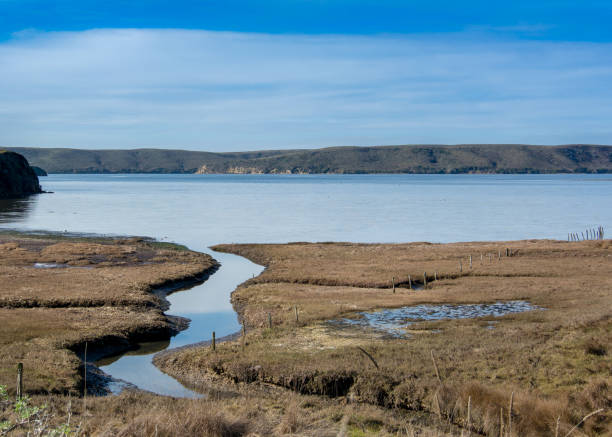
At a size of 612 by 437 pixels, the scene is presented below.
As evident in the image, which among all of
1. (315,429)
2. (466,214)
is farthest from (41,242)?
(466,214)

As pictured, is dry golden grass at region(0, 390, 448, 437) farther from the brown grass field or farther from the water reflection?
the water reflection

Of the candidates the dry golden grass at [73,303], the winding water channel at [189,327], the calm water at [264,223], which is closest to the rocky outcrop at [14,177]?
the calm water at [264,223]

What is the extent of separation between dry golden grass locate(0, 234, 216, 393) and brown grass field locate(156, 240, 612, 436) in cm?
453

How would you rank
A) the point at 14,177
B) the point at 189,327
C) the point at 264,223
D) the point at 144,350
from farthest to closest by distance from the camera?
the point at 14,177 → the point at 264,223 → the point at 189,327 → the point at 144,350

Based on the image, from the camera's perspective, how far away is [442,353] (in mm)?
22625

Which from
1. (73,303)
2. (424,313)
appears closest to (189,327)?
(73,303)

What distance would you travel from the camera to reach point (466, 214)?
113 metres

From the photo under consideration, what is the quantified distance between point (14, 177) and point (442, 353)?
158714 mm

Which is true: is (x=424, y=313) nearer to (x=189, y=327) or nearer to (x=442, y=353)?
Result: (x=442, y=353)

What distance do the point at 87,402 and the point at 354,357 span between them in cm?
1044

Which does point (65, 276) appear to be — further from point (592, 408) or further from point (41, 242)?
point (592, 408)

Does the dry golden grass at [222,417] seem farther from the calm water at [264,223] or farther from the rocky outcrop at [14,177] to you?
the rocky outcrop at [14,177]

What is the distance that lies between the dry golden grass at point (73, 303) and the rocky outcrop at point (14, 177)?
331 ft

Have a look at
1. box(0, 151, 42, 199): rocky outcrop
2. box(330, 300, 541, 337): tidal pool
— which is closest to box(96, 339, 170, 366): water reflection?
box(330, 300, 541, 337): tidal pool
